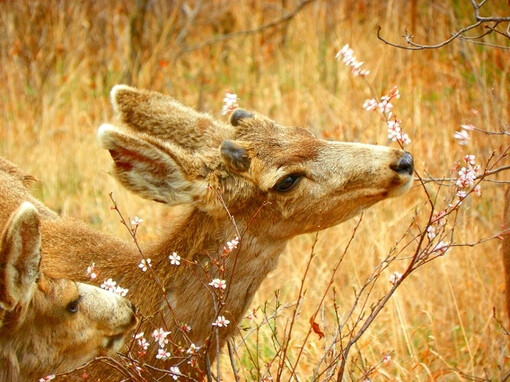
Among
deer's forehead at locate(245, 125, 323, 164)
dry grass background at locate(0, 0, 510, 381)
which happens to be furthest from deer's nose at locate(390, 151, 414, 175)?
dry grass background at locate(0, 0, 510, 381)

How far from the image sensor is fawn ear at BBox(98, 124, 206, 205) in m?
5.15

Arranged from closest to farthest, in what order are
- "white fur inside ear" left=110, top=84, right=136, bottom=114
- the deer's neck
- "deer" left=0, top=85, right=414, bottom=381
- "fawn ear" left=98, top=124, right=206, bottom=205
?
"fawn ear" left=98, top=124, right=206, bottom=205 < "deer" left=0, top=85, right=414, bottom=381 < the deer's neck < "white fur inside ear" left=110, top=84, right=136, bottom=114

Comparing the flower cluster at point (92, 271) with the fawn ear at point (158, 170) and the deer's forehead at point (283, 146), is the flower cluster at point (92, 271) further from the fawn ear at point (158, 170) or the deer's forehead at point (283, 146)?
the deer's forehead at point (283, 146)

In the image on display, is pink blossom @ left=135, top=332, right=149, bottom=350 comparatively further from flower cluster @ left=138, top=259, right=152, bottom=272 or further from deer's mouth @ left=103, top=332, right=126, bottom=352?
flower cluster @ left=138, top=259, right=152, bottom=272

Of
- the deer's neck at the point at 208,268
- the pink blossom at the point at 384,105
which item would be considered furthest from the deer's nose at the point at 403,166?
the deer's neck at the point at 208,268

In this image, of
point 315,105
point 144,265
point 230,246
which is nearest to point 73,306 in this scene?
point 144,265

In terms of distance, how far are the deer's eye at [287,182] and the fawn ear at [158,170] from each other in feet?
1.29

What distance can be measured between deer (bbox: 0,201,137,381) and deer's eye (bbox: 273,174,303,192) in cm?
101

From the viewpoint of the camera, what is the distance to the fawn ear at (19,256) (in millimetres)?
4141

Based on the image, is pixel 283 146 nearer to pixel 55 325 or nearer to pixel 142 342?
pixel 142 342

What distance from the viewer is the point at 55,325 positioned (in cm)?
481

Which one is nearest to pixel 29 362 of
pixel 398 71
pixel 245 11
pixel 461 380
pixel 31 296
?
pixel 31 296

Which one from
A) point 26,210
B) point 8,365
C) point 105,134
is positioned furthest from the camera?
point 105,134

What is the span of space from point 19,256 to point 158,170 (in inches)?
47.5
